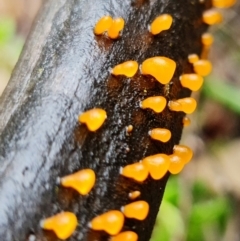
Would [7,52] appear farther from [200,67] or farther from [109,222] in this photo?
[109,222]

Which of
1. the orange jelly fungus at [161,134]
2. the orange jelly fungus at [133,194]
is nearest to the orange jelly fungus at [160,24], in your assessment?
the orange jelly fungus at [161,134]

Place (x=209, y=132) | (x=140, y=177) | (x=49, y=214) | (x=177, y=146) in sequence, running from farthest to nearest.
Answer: (x=209, y=132), (x=177, y=146), (x=140, y=177), (x=49, y=214)

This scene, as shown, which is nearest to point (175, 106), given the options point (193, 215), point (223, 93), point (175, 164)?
point (175, 164)

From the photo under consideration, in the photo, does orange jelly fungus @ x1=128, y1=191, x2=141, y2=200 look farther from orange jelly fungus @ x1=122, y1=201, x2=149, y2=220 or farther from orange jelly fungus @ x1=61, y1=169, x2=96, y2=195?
orange jelly fungus @ x1=61, y1=169, x2=96, y2=195

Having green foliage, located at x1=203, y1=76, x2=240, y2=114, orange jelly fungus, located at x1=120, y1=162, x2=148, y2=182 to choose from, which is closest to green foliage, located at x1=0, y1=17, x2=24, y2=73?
green foliage, located at x1=203, y1=76, x2=240, y2=114

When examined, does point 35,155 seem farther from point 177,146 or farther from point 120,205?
point 177,146

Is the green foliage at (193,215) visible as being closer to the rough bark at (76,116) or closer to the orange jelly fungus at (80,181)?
the rough bark at (76,116)

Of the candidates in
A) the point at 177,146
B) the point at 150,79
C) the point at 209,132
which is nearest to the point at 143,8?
the point at 150,79
